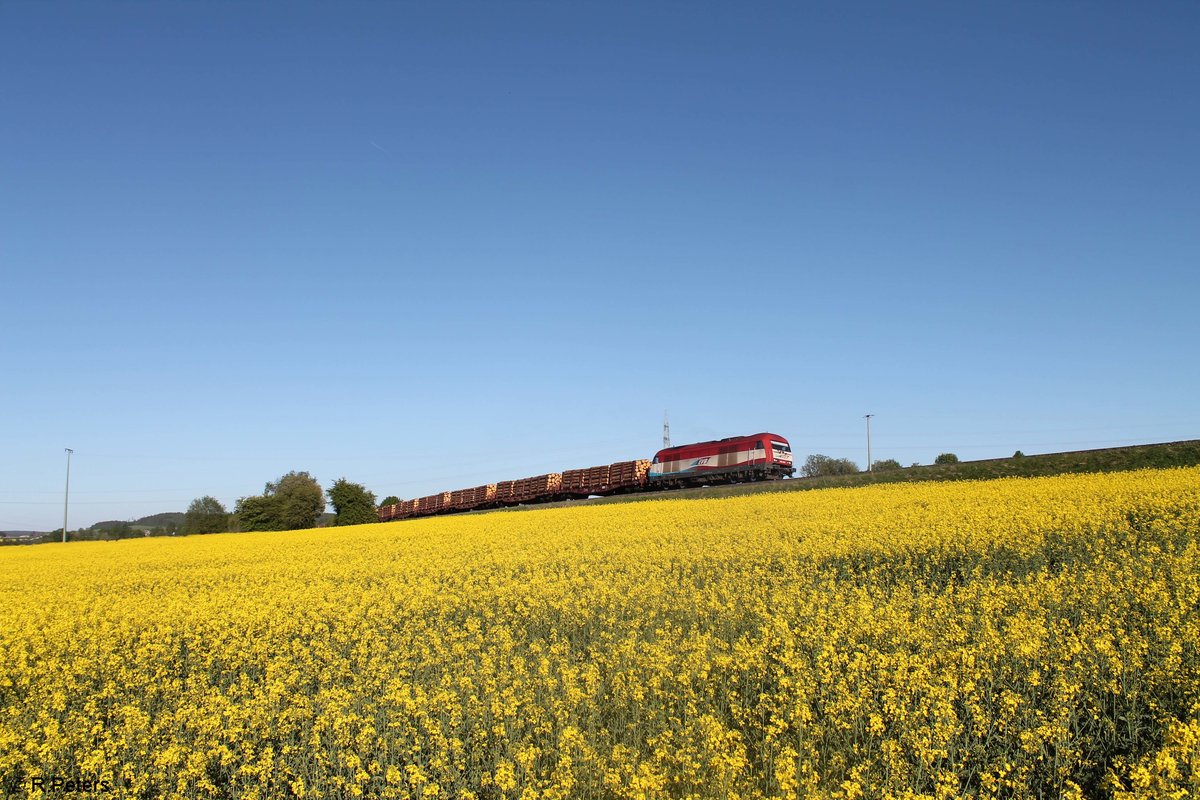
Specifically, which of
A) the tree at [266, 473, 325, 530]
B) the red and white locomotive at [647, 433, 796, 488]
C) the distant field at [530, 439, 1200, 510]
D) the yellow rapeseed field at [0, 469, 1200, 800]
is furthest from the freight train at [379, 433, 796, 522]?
the yellow rapeseed field at [0, 469, 1200, 800]

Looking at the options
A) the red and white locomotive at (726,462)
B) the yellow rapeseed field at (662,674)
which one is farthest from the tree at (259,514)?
the yellow rapeseed field at (662,674)

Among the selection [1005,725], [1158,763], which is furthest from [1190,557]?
[1158,763]

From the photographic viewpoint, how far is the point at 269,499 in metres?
65.2

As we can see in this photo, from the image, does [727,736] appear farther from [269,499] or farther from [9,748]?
[269,499]

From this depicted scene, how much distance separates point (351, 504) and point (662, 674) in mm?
57126

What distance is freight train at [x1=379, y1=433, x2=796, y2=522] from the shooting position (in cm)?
4497

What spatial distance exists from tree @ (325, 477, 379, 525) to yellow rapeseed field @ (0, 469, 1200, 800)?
4440cm

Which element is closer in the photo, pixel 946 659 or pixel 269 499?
pixel 946 659

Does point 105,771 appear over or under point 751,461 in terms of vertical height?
under

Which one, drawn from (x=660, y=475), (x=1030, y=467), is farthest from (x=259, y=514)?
(x=1030, y=467)

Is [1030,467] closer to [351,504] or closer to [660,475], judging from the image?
[660,475]

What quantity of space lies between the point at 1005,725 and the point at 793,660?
2.09m

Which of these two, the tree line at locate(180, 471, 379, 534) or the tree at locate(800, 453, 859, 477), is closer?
the tree line at locate(180, 471, 379, 534)

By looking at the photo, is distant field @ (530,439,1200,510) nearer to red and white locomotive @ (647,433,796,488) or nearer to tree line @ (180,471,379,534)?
red and white locomotive @ (647,433,796,488)
